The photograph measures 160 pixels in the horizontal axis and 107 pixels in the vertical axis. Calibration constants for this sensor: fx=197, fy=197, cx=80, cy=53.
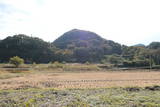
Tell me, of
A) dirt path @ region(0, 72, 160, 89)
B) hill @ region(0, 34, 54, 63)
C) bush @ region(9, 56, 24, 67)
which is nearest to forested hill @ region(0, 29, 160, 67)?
hill @ region(0, 34, 54, 63)

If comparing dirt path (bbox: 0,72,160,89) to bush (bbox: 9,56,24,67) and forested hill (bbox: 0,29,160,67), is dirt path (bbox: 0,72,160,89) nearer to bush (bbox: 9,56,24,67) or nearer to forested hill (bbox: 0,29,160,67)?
bush (bbox: 9,56,24,67)

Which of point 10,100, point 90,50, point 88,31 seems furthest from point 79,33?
point 10,100

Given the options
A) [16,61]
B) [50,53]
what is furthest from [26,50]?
[16,61]

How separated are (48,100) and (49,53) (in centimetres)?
5702

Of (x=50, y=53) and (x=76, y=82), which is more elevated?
(x=50, y=53)

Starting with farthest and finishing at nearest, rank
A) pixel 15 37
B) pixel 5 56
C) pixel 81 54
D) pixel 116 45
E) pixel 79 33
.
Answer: pixel 79 33
pixel 116 45
pixel 81 54
pixel 15 37
pixel 5 56

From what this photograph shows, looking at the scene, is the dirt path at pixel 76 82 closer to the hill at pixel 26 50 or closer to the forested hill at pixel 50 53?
the forested hill at pixel 50 53

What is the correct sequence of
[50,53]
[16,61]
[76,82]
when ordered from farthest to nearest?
1. [50,53]
2. [16,61]
3. [76,82]

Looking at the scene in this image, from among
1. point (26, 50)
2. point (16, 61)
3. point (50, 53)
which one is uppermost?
point (26, 50)

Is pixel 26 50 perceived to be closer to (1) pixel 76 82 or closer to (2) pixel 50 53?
(2) pixel 50 53

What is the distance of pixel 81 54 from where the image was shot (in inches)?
2911

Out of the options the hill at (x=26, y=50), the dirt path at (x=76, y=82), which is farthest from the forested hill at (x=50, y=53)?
the dirt path at (x=76, y=82)

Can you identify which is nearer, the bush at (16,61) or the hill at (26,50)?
the bush at (16,61)

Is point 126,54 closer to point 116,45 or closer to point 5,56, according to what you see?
point 116,45
